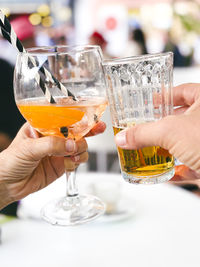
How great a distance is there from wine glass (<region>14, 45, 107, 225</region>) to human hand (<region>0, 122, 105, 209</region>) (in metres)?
0.05

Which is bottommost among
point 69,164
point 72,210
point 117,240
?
point 117,240

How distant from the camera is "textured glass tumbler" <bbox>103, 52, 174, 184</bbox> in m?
0.89

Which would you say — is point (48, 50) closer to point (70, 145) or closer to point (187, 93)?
point (70, 145)

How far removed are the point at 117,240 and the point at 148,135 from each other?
0.55 m

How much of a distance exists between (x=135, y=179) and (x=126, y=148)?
0.41ft

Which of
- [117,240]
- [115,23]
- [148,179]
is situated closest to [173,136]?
[148,179]

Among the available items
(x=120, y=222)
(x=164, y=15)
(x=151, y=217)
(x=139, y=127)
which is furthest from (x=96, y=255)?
(x=164, y=15)

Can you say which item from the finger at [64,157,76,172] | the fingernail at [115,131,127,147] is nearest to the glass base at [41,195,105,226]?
the finger at [64,157,76,172]

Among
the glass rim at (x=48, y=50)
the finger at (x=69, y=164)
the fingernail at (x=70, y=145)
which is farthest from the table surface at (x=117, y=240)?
the glass rim at (x=48, y=50)

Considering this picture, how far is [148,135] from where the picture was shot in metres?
0.85

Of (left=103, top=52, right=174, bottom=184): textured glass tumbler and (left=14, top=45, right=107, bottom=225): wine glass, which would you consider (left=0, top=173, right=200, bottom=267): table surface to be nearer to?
(left=14, top=45, right=107, bottom=225): wine glass

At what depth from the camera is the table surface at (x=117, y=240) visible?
3.74 feet

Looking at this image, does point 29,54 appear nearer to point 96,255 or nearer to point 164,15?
point 96,255

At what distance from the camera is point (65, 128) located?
1044 mm
